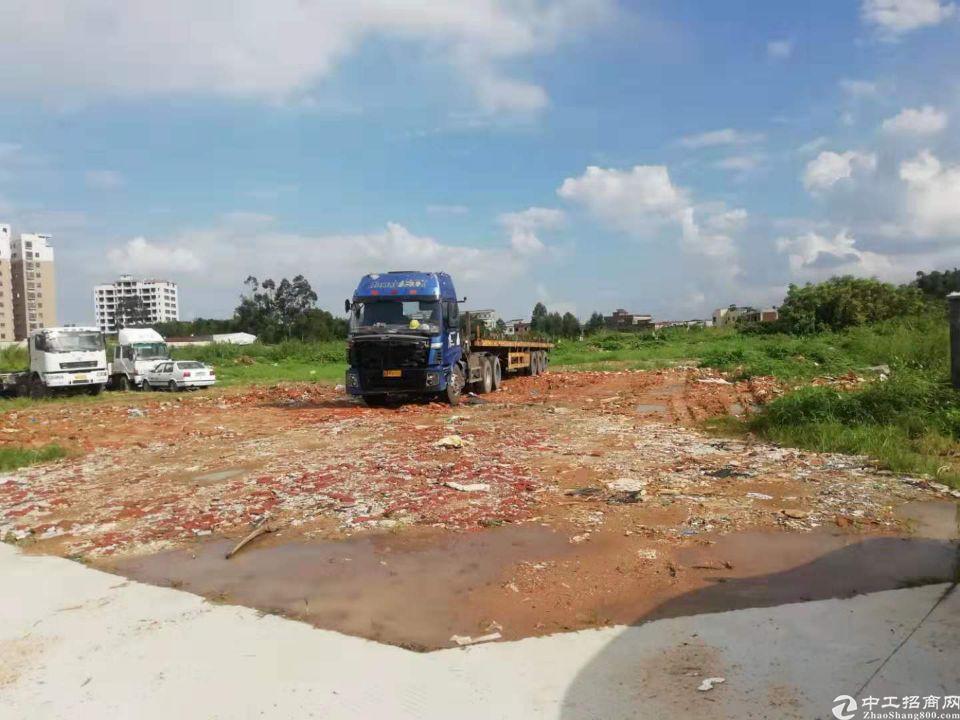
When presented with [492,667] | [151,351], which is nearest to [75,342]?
[151,351]

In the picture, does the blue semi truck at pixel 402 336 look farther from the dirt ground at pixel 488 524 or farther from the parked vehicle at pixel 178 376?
the parked vehicle at pixel 178 376

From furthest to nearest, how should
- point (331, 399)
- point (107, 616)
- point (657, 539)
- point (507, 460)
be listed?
point (331, 399), point (507, 460), point (657, 539), point (107, 616)

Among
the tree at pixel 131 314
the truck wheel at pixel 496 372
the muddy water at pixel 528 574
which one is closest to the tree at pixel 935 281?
the truck wheel at pixel 496 372

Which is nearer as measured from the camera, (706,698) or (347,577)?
(706,698)

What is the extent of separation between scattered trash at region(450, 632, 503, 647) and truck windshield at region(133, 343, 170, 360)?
1030 inches

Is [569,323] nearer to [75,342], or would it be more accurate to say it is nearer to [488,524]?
[75,342]

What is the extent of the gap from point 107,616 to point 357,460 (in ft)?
15.9

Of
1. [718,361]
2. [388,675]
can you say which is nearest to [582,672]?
[388,675]

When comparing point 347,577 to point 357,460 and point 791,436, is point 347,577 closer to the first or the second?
point 357,460

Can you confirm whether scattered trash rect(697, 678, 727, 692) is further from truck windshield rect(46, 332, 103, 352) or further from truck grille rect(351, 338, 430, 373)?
truck windshield rect(46, 332, 103, 352)

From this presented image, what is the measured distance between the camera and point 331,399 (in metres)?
19.5

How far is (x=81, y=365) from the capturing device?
22438 millimetres

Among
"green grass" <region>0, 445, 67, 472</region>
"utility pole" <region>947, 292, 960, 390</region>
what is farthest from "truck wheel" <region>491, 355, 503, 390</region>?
"utility pole" <region>947, 292, 960, 390</region>

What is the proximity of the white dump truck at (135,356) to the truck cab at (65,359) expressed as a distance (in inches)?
134
